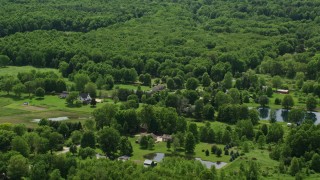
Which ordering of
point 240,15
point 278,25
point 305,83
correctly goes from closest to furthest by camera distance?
point 305,83, point 278,25, point 240,15

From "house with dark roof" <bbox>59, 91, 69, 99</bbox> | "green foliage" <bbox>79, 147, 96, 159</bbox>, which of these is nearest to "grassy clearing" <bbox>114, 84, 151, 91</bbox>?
"house with dark roof" <bbox>59, 91, 69, 99</bbox>

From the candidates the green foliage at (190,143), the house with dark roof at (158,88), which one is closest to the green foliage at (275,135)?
the green foliage at (190,143)

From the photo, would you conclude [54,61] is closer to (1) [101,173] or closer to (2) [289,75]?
(2) [289,75]

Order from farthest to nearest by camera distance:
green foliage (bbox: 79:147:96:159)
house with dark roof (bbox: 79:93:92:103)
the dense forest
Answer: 1. house with dark roof (bbox: 79:93:92:103)
2. green foliage (bbox: 79:147:96:159)
3. the dense forest

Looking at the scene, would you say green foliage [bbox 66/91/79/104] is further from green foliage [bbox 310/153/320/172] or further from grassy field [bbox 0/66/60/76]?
green foliage [bbox 310/153/320/172]

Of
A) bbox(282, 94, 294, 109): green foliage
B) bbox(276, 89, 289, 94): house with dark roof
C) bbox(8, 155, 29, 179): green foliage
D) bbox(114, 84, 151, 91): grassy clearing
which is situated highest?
bbox(8, 155, 29, 179): green foliage

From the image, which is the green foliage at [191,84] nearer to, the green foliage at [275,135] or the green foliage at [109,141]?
the green foliage at [275,135]

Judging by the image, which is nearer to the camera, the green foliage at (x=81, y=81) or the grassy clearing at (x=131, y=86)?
the green foliage at (x=81, y=81)

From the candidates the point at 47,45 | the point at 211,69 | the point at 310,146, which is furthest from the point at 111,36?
the point at 310,146
